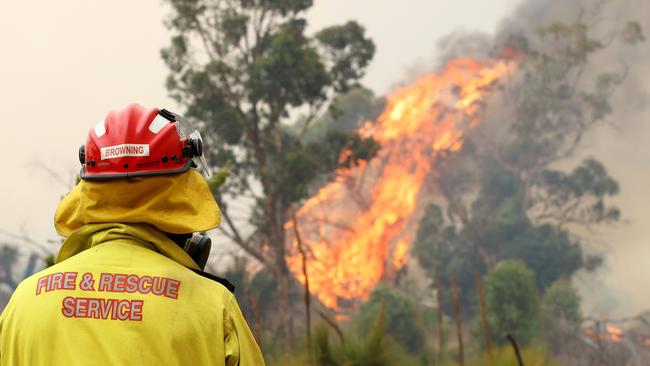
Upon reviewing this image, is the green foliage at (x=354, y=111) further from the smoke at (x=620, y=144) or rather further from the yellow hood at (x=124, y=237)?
the yellow hood at (x=124, y=237)

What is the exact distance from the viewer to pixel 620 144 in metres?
42.4

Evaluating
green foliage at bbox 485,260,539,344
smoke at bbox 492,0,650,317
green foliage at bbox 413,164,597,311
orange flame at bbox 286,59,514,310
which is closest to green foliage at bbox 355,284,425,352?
green foliage at bbox 485,260,539,344

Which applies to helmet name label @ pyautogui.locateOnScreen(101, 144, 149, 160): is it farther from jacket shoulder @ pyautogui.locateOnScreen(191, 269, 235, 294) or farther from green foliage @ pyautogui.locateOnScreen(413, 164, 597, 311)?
green foliage @ pyautogui.locateOnScreen(413, 164, 597, 311)

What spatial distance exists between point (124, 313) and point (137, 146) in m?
0.31

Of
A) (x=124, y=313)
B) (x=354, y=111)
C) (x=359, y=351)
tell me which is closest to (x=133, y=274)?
(x=124, y=313)

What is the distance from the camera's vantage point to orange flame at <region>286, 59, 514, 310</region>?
32.7 meters

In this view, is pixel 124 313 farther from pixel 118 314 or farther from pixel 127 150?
pixel 127 150

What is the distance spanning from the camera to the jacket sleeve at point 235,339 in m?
1.45

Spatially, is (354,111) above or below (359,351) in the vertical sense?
above

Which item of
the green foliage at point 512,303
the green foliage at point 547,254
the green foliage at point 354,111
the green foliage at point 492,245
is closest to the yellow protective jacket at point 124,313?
the green foliage at point 512,303

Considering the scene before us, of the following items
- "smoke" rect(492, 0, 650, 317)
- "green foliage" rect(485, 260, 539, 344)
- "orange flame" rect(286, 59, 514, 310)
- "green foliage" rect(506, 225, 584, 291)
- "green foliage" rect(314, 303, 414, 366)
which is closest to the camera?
"green foliage" rect(314, 303, 414, 366)

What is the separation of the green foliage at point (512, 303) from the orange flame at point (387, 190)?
33.8 feet

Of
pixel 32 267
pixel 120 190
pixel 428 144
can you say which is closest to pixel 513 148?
pixel 428 144

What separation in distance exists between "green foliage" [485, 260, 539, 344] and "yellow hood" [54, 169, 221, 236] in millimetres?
20180
